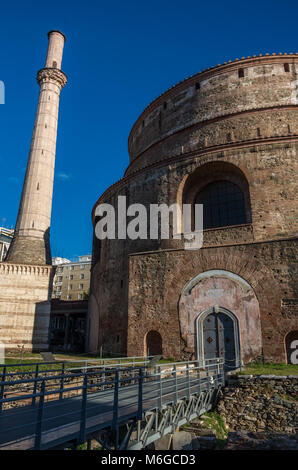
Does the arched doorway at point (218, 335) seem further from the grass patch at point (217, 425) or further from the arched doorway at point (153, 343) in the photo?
the grass patch at point (217, 425)

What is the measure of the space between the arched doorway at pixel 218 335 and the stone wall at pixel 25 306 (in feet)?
35.7

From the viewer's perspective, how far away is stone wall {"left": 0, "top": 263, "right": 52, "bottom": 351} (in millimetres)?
19422

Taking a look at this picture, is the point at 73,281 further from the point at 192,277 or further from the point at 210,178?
the point at 192,277

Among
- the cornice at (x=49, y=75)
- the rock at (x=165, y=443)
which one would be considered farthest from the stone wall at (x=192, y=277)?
the cornice at (x=49, y=75)

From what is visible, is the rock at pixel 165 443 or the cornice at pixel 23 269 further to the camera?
the cornice at pixel 23 269

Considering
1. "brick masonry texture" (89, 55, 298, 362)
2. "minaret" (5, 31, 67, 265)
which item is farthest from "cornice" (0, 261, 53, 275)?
"brick masonry texture" (89, 55, 298, 362)

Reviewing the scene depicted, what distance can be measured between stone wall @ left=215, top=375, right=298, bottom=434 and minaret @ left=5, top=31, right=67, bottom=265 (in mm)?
15314

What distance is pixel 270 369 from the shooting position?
10617 millimetres

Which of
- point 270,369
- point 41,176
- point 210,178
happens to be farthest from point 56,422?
point 41,176

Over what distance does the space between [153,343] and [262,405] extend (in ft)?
18.5

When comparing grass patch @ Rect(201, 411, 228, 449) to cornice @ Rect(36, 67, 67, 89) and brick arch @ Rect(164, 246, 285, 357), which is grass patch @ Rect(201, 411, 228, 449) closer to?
brick arch @ Rect(164, 246, 285, 357)

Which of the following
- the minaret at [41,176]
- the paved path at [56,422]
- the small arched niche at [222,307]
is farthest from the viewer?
the minaret at [41,176]

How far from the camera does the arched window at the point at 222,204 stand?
15.2m
